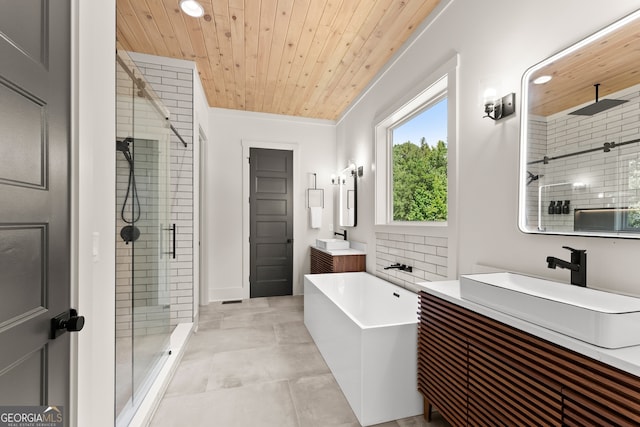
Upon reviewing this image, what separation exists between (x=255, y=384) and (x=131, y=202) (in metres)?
1.60

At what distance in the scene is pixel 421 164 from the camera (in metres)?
2.79

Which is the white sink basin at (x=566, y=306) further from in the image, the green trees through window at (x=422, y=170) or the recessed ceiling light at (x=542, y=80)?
the green trees through window at (x=422, y=170)

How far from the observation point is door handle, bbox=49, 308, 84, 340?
0.89m

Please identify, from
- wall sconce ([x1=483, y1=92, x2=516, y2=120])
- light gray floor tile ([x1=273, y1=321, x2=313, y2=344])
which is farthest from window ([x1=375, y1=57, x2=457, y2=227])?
light gray floor tile ([x1=273, y1=321, x2=313, y2=344])

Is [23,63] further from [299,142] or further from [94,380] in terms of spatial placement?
[299,142]

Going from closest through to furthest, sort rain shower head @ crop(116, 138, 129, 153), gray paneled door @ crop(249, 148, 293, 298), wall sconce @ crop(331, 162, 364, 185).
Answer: rain shower head @ crop(116, 138, 129, 153) < wall sconce @ crop(331, 162, 364, 185) < gray paneled door @ crop(249, 148, 293, 298)

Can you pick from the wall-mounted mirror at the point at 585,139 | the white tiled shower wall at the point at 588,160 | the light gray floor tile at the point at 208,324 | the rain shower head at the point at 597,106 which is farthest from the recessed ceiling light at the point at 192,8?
the light gray floor tile at the point at 208,324

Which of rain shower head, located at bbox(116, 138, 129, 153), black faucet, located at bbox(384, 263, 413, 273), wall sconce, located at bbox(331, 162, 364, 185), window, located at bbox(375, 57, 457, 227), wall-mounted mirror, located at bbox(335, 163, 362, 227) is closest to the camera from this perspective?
rain shower head, located at bbox(116, 138, 129, 153)

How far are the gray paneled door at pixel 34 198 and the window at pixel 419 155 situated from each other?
218 centimetres

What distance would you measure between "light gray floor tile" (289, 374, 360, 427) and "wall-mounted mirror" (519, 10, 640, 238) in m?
1.57

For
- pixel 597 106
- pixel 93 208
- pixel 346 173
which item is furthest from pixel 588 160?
pixel 346 173

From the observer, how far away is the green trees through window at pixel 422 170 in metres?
2.49

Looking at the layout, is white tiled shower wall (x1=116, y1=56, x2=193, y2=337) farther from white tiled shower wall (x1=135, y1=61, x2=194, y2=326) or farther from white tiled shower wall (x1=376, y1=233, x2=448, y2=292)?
white tiled shower wall (x1=376, y1=233, x2=448, y2=292)

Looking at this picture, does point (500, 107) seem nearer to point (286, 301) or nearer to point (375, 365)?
point (375, 365)
